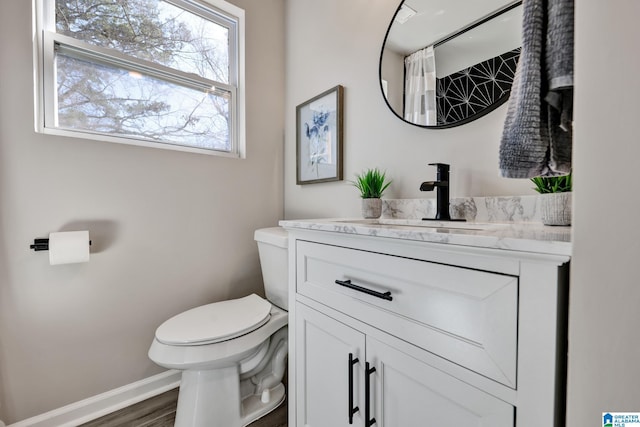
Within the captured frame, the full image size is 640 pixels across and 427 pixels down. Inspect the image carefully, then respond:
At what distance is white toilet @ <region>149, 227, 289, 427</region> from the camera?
1.05 m

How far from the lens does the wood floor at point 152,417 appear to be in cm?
124

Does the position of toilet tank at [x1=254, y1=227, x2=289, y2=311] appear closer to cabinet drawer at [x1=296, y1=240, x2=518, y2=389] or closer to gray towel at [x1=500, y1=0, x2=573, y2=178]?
cabinet drawer at [x1=296, y1=240, x2=518, y2=389]

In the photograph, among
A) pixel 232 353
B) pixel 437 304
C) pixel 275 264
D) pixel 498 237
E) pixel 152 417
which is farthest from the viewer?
pixel 275 264

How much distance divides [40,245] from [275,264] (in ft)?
3.23

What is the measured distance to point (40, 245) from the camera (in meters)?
1.13

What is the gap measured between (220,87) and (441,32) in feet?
4.15

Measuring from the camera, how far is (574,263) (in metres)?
0.37

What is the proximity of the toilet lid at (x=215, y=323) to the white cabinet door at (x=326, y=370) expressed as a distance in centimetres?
30

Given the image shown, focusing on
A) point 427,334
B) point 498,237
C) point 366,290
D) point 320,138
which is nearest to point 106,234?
point 320,138

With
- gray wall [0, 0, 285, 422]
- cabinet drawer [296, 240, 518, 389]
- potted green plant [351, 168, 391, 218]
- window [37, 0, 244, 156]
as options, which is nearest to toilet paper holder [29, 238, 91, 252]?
gray wall [0, 0, 285, 422]

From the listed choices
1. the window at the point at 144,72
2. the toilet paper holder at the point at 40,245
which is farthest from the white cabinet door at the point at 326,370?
the window at the point at 144,72

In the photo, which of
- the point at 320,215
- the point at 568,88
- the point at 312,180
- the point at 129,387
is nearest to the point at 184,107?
the point at 312,180

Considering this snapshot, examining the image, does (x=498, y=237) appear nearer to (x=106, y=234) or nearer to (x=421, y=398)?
(x=421, y=398)

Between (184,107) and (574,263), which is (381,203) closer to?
(574,263)
